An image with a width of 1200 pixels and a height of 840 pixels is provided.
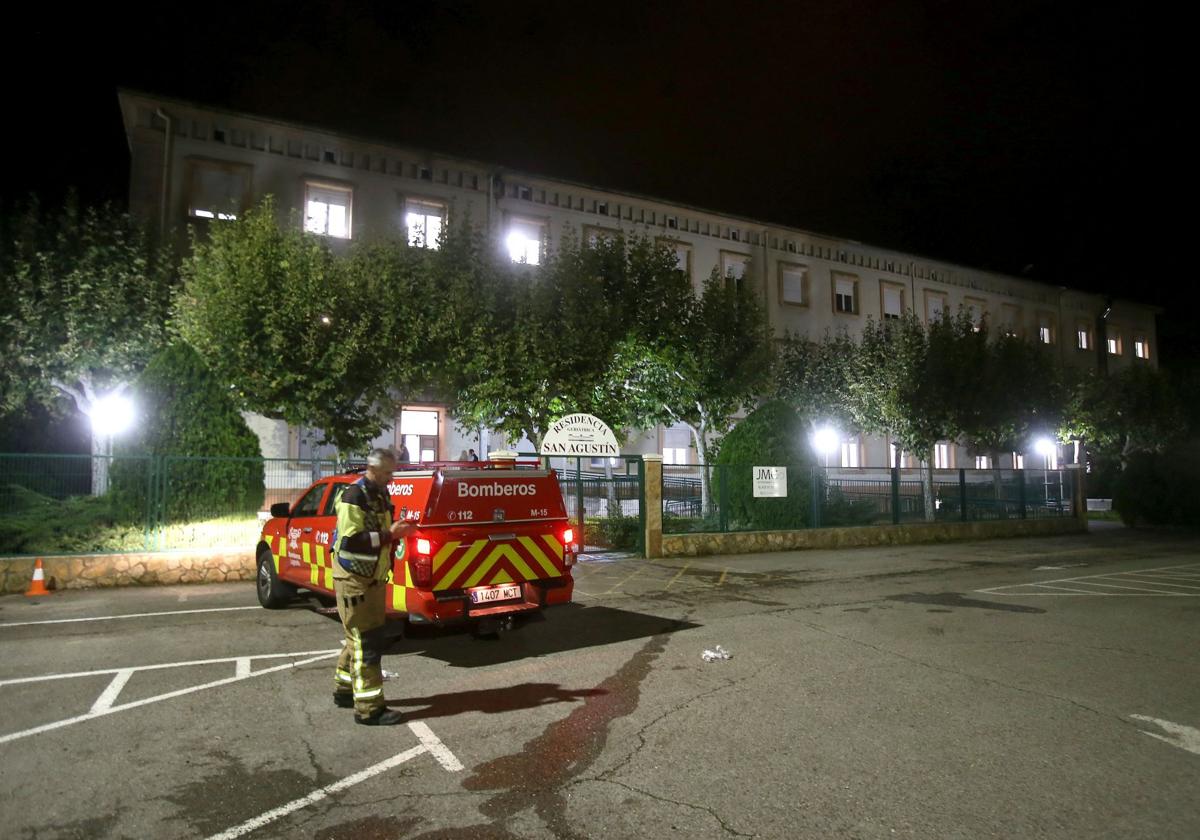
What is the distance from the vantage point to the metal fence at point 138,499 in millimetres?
11992

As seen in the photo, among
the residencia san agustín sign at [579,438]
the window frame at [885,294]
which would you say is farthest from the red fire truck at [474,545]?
the window frame at [885,294]

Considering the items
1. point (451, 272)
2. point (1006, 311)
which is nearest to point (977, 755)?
point (451, 272)

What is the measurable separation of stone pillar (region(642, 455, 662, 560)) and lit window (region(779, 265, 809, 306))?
20.7 metres

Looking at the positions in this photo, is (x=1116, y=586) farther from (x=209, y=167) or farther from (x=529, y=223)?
(x=209, y=167)

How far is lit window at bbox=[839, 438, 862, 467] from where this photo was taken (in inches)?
1388

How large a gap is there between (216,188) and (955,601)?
2292cm

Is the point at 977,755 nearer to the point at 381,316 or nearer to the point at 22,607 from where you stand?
the point at 22,607

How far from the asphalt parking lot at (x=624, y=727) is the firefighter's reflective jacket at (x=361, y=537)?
1112 millimetres

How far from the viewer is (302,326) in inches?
656

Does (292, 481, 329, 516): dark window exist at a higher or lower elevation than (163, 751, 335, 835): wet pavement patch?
higher

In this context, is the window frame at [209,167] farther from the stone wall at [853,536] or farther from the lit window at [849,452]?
the lit window at [849,452]

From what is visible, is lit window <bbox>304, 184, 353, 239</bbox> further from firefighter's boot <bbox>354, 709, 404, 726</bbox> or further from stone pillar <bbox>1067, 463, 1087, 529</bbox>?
stone pillar <bbox>1067, 463, 1087, 529</bbox>

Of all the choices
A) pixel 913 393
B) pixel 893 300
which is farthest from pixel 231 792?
pixel 893 300

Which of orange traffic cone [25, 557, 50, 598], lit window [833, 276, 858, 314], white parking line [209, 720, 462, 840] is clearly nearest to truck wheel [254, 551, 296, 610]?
orange traffic cone [25, 557, 50, 598]
